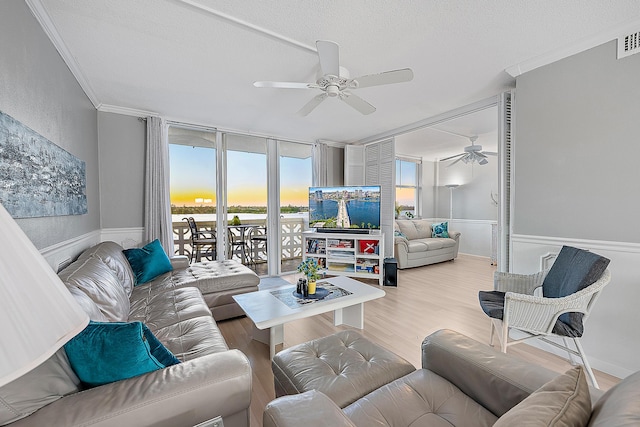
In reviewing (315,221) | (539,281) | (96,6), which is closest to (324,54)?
(96,6)

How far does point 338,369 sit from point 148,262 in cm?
242

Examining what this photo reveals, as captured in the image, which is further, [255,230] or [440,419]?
[255,230]

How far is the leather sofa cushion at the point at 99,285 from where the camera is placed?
1.52 meters

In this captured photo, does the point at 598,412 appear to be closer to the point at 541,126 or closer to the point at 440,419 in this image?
the point at 440,419

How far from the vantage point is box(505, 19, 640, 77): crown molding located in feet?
5.90

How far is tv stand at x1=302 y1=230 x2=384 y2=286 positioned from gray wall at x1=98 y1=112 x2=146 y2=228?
97.4 inches

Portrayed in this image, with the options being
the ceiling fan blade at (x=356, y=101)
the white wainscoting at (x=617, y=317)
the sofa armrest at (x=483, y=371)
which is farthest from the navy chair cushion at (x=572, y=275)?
the ceiling fan blade at (x=356, y=101)

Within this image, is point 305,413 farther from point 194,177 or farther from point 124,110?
point 194,177

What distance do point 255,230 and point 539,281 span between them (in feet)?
14.7

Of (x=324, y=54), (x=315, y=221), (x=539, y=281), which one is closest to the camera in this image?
(x=324, y=54)

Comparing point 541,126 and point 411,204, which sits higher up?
point 541,126

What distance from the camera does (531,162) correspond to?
2.33 metres

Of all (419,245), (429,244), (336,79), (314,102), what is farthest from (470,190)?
(336,79)

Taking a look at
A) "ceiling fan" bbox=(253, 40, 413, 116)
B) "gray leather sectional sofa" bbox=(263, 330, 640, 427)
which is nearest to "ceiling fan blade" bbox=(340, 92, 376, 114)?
"ceiling fan" bbox=(253, 40, 413, 116)
